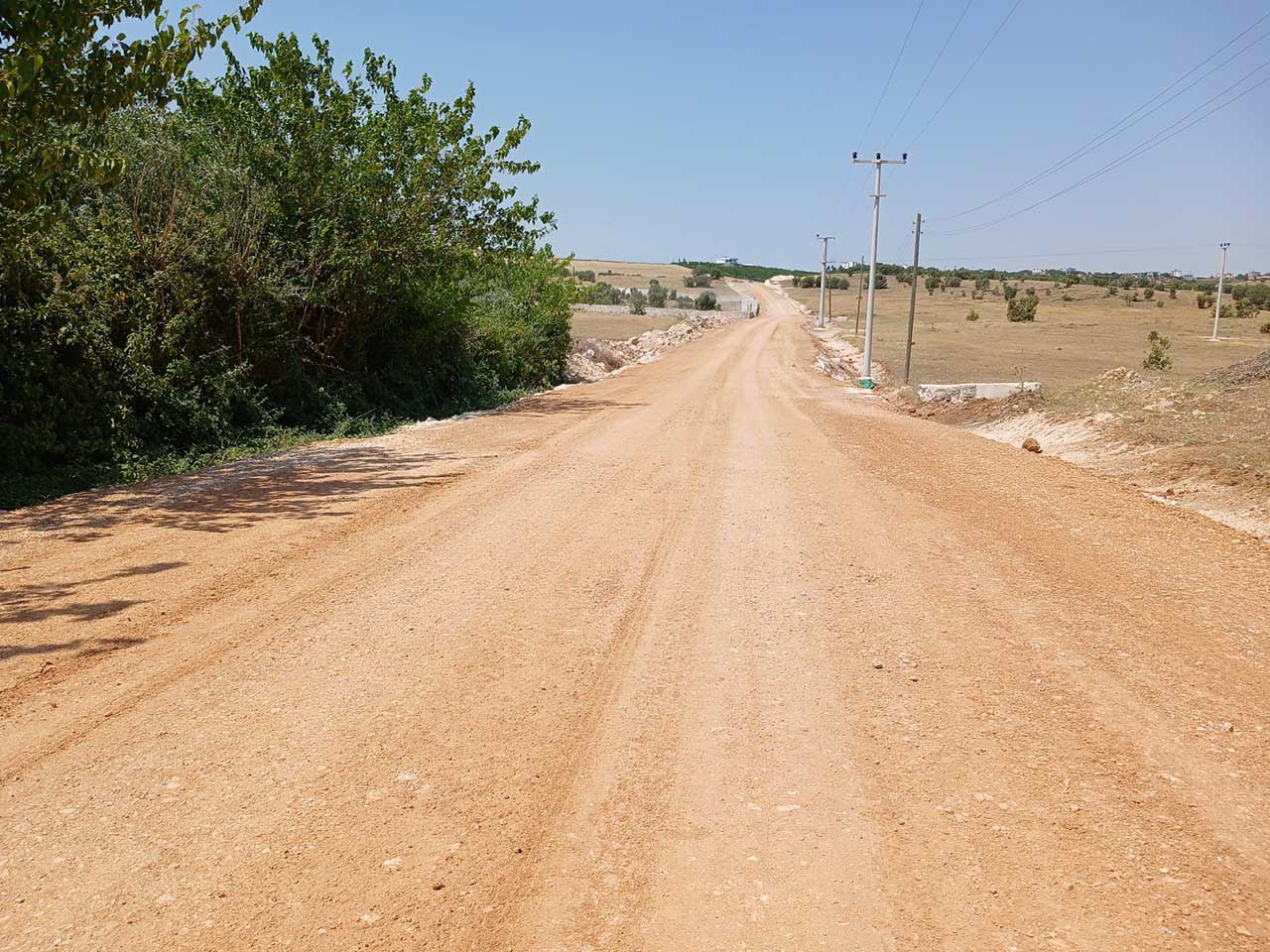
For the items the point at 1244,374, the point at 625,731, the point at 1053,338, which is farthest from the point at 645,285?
the point at 625,731

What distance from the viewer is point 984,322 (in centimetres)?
7419

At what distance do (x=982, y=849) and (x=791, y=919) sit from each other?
3.02 ft

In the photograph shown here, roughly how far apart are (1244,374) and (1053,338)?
4306 centimetres

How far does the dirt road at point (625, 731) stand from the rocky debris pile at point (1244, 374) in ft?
34.0

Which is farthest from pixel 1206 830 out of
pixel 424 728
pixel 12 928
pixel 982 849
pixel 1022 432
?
pixel 1022 432

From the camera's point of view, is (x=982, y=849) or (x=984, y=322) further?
(x=984, y=322)

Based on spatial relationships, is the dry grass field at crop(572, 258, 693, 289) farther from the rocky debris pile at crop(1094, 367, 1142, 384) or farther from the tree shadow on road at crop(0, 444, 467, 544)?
the tree shadow on road at crop(0, 444, 467, 544)

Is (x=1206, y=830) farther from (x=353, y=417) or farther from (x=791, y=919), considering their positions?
(x=353, y=417)

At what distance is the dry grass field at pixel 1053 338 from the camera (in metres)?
39.6

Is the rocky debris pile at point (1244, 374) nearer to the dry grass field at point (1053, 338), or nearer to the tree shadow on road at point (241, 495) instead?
the dry grass field at point (1053, 338)

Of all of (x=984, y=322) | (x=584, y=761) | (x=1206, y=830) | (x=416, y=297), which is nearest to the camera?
(x=1206, y=830)

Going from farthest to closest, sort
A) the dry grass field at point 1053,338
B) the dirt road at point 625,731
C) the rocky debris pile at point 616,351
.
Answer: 1. the dry grass field at point 1053,338
2. the rocky debris pile at point 616,351
3. the dirt road at point 625,731

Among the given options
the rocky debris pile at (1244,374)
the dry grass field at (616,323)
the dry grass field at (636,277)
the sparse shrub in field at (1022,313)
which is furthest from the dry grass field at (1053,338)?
the dry grass field at (636,277)

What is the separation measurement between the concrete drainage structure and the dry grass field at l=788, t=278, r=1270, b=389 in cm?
335
